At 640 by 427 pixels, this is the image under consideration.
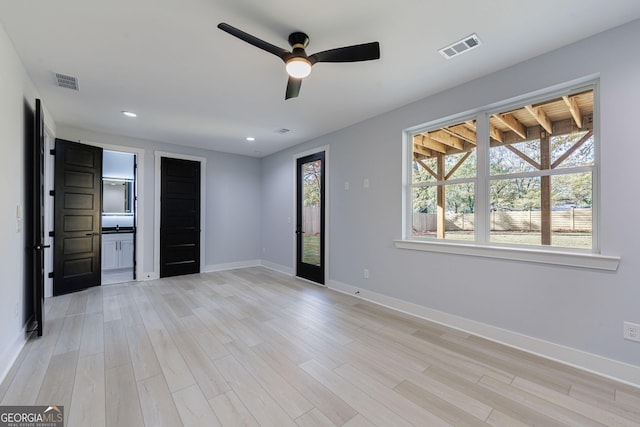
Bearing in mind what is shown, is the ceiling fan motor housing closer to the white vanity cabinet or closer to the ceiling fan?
the ceiling fan

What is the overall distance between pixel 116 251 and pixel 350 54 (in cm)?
617

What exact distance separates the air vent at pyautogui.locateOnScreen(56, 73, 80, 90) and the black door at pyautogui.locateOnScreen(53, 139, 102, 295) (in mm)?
1594

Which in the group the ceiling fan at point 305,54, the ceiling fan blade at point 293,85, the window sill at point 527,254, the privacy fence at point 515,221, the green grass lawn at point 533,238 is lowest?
the window sill at point 527,254

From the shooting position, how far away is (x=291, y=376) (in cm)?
207

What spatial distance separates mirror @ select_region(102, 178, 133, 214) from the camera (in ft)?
19.4

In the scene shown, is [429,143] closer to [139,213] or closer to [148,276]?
[139,213]

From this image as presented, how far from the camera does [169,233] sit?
17.2 feet

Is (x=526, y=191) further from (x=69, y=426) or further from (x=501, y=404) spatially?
(x=69, y=426)

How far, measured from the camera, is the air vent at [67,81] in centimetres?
277

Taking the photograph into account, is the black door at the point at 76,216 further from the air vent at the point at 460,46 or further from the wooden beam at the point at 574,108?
the wooden beam at the point at 574,108

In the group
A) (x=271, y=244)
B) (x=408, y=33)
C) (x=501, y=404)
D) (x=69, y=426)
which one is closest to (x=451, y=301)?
(x=501, y=404)

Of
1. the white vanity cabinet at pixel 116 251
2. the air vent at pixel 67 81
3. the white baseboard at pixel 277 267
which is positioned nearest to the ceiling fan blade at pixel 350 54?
the air vent at pixel 67 81

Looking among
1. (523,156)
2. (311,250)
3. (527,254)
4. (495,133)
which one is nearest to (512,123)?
(495,133)

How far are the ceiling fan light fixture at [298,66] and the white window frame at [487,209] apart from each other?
1.86 metres
